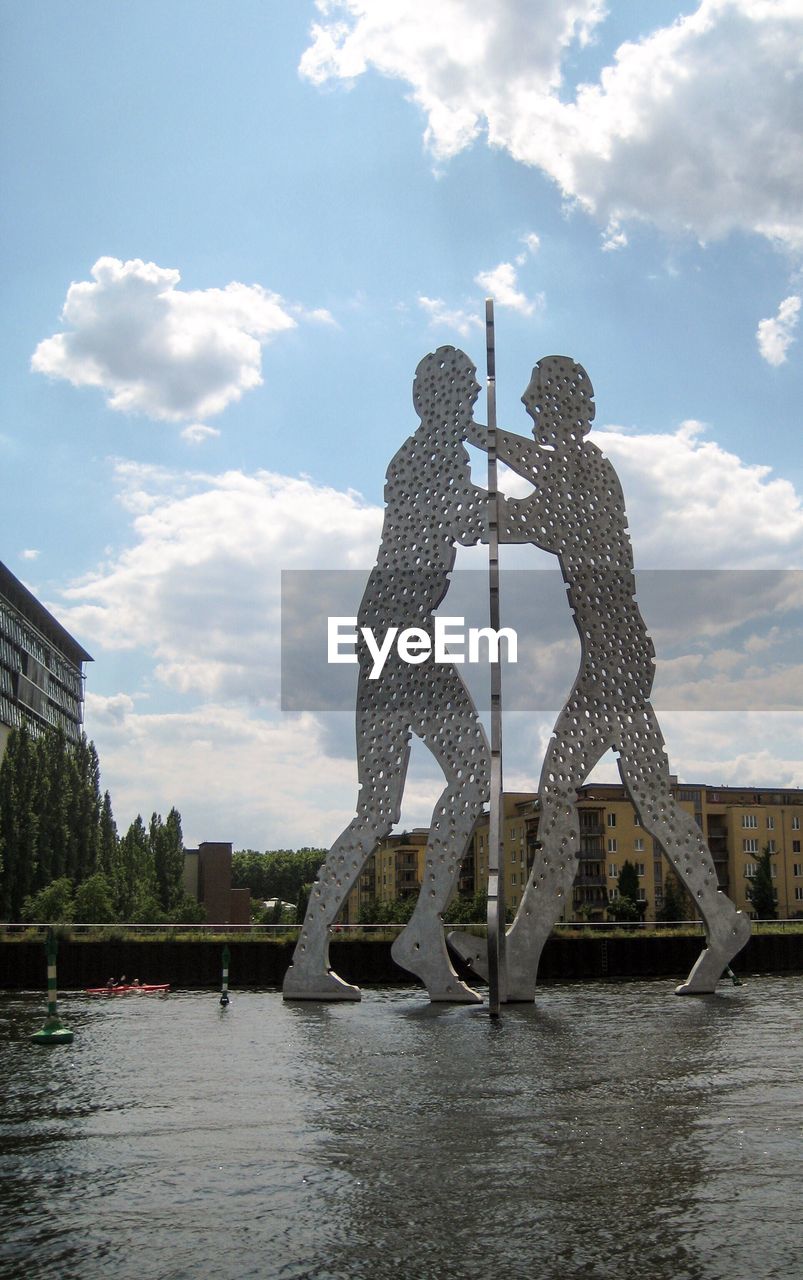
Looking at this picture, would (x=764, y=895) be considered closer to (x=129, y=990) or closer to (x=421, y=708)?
(x=129, y=990)

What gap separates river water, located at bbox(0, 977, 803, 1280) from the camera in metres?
7.86

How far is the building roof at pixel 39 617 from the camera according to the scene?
73.7 metres

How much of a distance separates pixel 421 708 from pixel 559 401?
6.74 m

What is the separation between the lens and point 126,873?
206 feet

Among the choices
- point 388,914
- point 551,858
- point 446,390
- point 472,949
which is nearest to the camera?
point 472,949

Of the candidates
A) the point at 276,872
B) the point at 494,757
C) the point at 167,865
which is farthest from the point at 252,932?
the point at 276,872

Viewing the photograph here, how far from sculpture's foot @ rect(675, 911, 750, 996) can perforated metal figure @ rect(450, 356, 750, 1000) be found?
0.02 meters

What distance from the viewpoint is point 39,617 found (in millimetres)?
81625

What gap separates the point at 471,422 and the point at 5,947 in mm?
17779

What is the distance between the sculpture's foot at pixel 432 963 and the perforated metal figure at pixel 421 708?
18 mm

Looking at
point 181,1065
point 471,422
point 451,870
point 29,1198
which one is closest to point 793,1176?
point 29,1198

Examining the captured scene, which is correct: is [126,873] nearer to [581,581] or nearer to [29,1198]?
[581,581]

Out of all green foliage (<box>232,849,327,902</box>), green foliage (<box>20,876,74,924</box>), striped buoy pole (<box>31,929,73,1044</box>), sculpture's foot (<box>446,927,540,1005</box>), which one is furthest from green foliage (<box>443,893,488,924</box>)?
green foliage (<box>232,849,327,902</box>)

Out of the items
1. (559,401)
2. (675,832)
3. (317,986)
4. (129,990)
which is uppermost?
(559,401)
